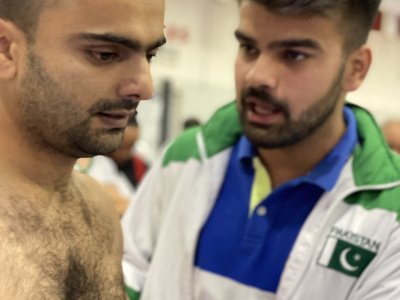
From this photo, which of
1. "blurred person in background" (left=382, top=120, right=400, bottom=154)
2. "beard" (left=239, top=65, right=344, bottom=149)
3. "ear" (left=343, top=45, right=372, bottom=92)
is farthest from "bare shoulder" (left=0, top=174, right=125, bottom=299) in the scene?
"blurred person in background" (left=382, top=120, right=400, bottom=154)

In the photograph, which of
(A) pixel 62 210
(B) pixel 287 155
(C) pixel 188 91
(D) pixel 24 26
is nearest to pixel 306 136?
(B) pixel 287 155

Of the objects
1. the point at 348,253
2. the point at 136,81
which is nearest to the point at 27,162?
the point at 136,81

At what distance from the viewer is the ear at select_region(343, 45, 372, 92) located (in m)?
1.47

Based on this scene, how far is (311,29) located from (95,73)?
58 centimetres

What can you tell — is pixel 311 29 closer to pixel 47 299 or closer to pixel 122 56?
pixel 122 56

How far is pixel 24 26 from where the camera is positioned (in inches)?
37.3

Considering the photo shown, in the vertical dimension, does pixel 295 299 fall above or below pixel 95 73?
below

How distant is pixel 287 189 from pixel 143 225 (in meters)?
0.37

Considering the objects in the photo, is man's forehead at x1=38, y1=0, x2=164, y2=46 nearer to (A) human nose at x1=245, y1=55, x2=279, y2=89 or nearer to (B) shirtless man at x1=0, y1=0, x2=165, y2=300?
(B) shirtless man at x1=0, y1=0, x2=165, y2=300

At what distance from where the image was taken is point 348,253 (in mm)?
1325

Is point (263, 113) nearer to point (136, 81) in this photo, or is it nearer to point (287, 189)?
point (287, 189)

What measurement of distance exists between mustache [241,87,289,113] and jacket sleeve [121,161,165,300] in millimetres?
327

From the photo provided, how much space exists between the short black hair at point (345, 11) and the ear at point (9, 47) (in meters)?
0.58

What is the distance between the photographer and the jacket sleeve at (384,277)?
1.26 metres
